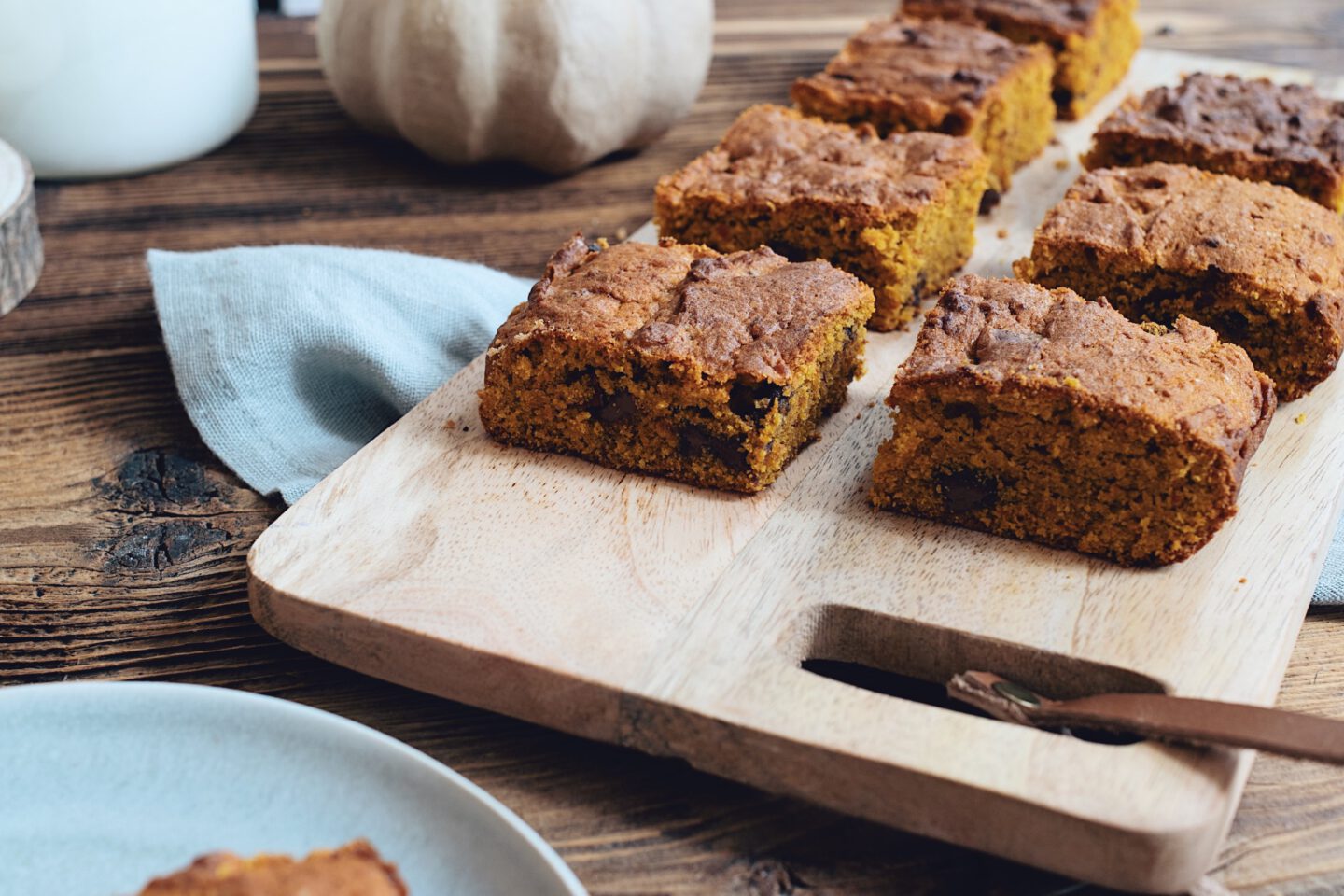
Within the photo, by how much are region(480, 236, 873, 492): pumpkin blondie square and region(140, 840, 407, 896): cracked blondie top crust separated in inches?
55.1

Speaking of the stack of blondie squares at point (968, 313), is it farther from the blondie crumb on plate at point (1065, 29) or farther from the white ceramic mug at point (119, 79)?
the white ceramic mug at point (119, 79)

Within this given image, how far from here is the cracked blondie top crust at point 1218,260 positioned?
3.60 m

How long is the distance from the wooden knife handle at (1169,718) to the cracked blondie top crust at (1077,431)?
49 cm

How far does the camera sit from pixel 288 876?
1.96 m

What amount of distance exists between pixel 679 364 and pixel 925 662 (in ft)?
2.79

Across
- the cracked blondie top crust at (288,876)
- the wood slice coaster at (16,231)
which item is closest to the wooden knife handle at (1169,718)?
the cracked blondie top crust at (288,876)

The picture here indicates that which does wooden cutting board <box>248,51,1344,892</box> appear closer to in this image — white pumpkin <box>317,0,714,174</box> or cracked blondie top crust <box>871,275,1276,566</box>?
cracked blondie top crust <box>871,275,1276,566</box>

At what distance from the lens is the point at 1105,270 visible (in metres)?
3.80

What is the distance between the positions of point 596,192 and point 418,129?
2.18ft

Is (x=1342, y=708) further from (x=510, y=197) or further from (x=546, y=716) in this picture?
(x=510, y=197)

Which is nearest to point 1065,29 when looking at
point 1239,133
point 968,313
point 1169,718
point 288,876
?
point 1239,133

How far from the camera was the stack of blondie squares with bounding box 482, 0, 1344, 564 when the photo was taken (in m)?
3.00

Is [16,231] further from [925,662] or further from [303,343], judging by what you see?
[925,662]

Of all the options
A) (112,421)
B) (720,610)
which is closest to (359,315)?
(112,421)
